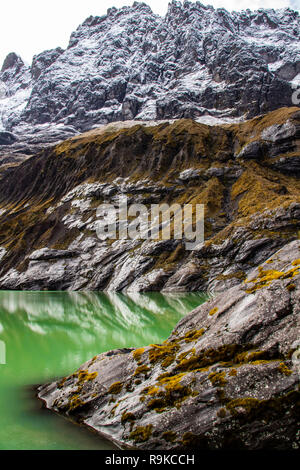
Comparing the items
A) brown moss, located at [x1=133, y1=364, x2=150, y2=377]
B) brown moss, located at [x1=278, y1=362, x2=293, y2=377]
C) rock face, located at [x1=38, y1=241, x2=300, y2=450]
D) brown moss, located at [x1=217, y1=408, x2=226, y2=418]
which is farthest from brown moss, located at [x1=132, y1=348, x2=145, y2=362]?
brown moss, located at [x1=278, y1=362, x2=293, y2=377]

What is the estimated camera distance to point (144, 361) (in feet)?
52.5

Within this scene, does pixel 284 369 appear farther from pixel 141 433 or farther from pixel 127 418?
pixel 127 418

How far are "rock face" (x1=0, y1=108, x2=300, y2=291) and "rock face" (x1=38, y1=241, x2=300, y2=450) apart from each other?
67806 mm

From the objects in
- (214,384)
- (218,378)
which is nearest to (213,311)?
(218,378)

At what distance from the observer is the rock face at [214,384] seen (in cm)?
1112

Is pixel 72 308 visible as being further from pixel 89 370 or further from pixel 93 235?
pixel 93 235

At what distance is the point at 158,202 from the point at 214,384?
12367 cm

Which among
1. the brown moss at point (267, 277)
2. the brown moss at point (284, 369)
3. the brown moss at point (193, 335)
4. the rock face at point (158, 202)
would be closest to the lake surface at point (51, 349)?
the brown moss at point (193, 335)

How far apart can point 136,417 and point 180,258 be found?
85770 millimetres

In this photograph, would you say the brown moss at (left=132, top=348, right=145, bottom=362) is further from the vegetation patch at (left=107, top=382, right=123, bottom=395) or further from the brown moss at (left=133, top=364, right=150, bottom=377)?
the vegetation patch at (left=107, top=382, right=123, bottom=395)

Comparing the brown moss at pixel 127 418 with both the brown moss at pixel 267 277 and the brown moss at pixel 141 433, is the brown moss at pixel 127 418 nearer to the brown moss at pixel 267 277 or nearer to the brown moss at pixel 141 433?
Answer: the brown moss at pixel 141 433

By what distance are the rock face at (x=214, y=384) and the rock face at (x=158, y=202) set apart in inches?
2670
